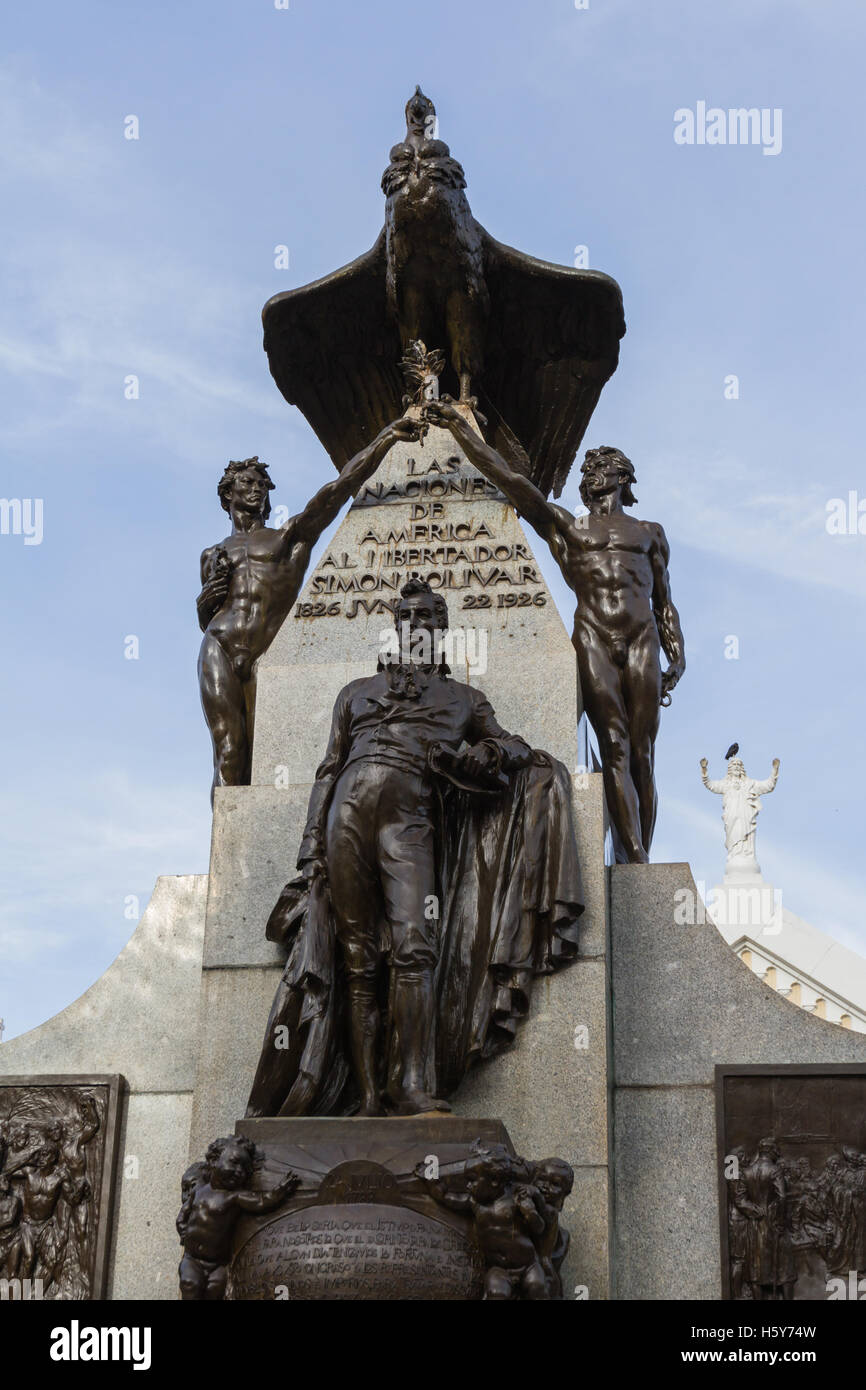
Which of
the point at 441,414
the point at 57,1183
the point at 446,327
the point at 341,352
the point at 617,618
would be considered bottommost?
the point at 57,1183

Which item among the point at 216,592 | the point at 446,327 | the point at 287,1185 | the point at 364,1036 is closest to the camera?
the point at 287,1185

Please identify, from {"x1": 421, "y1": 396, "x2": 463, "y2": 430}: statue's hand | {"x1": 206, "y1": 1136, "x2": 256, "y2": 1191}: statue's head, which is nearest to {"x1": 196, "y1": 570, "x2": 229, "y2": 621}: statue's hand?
{"x1": 421, "y1": 396, "x2": 463, "y2": 430}: statue's hand

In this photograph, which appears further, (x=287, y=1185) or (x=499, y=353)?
(x=499, y=353)

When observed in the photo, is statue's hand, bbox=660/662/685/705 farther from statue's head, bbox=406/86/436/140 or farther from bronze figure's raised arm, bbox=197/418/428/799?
statue's head, bbox=406/86/436/140

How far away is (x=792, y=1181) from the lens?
11266mm

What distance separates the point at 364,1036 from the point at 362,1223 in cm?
147

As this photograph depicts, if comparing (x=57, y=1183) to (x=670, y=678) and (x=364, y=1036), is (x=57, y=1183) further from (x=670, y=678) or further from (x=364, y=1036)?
(x=670, y=678)

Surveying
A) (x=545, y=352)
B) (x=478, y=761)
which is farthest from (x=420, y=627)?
(x=545, y=352)

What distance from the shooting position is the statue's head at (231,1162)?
31.9 ft

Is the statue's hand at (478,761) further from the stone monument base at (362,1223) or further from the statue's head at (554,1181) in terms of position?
the statue's head at (554,1181)

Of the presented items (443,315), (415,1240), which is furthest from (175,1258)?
(443,315)

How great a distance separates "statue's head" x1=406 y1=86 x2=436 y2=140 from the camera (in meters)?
16.0

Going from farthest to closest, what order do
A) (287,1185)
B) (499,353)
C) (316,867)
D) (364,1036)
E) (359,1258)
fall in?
(499,353) < (316,867) < (364,1036) < (287,1185) < (359,1258)

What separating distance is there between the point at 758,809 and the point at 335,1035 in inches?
1100
